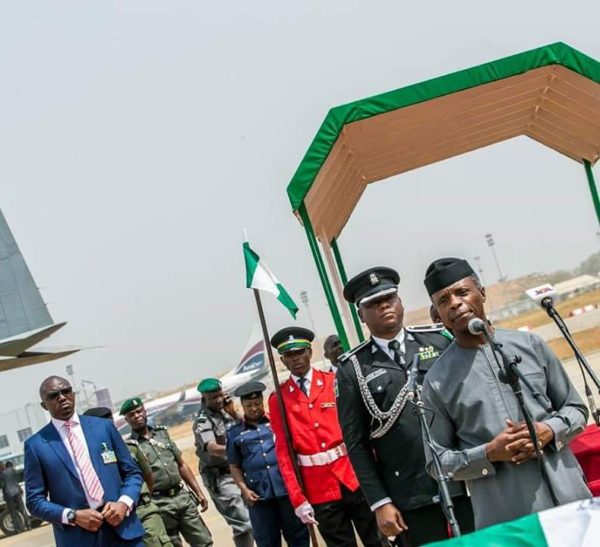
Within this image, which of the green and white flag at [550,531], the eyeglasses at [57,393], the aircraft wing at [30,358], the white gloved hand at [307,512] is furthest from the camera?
the aircraft wing at [30,358]

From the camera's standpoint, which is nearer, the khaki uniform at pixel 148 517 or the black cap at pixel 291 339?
the black cap at pixel 291 339

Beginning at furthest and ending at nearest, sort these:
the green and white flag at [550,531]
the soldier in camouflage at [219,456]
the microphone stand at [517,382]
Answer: the soldier in camouflage at [219,456]
the microphone stand at [517,382]
the green and white flag at [550,531]

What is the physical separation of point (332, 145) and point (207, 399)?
10.7ft

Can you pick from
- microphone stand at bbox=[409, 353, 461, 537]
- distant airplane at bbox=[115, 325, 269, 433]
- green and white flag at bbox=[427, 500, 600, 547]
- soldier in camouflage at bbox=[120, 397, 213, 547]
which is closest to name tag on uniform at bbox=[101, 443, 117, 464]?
soldier in camouflage at bbox=[120, 397, 213, 547]

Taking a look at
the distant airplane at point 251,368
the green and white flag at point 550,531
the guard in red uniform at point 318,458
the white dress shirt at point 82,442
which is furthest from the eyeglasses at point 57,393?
the distant airplane at point 251,368

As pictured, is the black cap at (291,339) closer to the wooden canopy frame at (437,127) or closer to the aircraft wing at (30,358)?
the wooden canopy frame at (437,127)

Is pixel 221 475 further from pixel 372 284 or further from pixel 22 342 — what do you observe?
pixel 22 342

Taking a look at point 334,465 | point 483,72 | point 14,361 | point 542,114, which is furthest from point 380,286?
point 14,361

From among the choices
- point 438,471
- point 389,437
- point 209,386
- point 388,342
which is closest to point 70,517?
point 389,437

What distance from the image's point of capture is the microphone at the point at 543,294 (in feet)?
12.6

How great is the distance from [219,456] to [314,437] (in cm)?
245

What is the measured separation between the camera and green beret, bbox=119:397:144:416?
8.33 m

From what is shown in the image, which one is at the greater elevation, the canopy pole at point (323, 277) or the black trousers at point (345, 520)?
the canopy pole at point (323, 277)

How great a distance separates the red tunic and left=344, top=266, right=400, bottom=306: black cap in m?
1.54
